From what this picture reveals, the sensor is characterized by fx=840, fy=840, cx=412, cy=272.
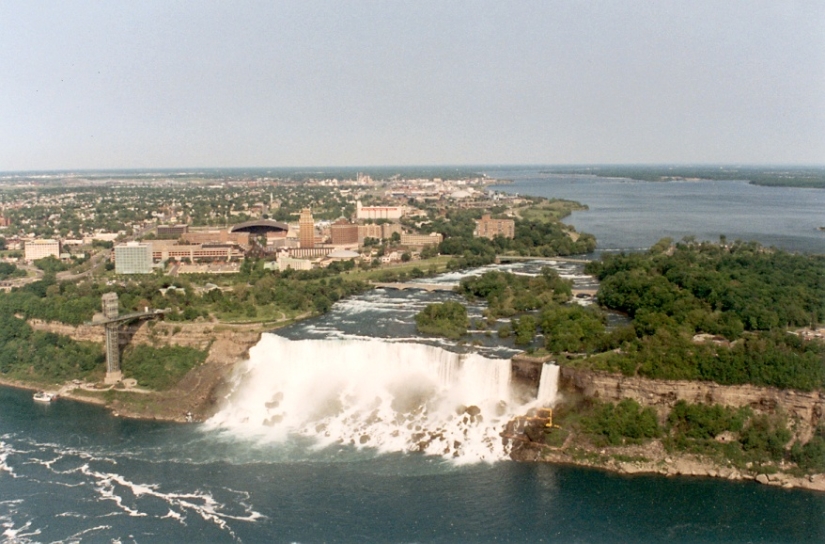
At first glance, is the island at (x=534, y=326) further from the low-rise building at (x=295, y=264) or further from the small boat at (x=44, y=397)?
the small boat at (x=44, y=397)

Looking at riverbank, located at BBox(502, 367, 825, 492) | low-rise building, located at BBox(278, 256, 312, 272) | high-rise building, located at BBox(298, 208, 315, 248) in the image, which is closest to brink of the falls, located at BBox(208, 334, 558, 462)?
riverbank, located at BBox(502, 367, 825, 492)

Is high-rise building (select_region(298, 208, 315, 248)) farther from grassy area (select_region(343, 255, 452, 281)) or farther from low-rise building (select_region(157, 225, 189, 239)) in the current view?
low-rise building (select_region(157, 225, 189, 239))

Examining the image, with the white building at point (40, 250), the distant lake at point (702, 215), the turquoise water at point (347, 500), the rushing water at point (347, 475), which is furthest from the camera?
the distant lake at point (702, 215)

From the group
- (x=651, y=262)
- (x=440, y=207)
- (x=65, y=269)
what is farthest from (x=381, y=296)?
(x=440, y=207)

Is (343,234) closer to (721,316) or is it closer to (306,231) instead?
(306,231)

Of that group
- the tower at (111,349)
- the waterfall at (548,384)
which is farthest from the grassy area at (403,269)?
the waterfall at (548,384)

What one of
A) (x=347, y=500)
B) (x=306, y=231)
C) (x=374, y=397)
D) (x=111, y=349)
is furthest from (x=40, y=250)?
(x=347, y=500)
